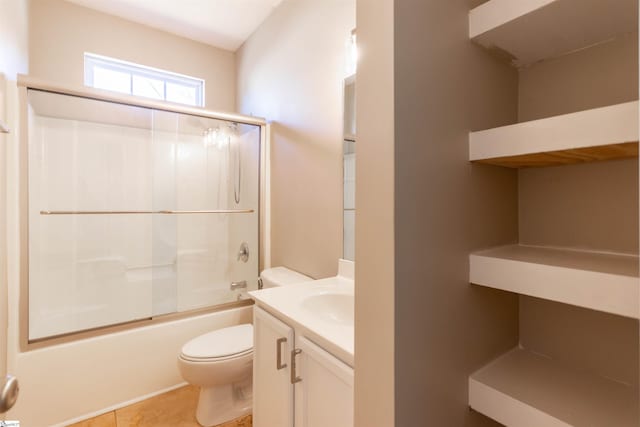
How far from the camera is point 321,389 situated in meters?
0.99

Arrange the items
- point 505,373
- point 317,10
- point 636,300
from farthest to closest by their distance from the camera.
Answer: point 317,10, point 505,373, point 636,300

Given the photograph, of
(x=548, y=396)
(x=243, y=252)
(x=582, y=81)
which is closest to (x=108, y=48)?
(x=243, y=252)

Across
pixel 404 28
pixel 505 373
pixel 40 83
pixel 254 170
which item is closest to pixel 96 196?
pixel 40 83

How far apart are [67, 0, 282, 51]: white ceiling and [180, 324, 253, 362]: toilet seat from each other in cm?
240

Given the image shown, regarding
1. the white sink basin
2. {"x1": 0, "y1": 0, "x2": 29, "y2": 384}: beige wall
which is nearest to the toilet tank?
the white sink basin

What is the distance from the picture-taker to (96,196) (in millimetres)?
2336

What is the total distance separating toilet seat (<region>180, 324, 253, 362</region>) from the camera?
1.65 meters

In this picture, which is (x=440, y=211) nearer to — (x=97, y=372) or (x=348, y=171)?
(x=348, y=171)

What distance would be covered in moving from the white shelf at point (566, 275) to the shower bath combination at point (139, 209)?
77.7 inches

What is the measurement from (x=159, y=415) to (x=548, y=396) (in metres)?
2.01

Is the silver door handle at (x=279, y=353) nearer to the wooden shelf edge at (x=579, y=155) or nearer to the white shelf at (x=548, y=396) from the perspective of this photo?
the white shelf at (x=548, y=396)

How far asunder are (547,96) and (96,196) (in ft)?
9.10

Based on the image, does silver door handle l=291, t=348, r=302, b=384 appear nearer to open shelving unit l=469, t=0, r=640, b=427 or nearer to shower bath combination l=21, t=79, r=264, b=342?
open shelving unit l=469, t=0, r=640, b=427

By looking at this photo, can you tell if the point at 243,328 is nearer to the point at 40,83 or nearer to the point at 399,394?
the point at 399,394
